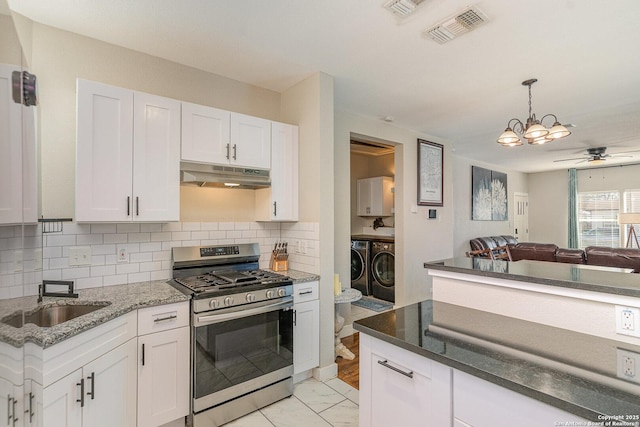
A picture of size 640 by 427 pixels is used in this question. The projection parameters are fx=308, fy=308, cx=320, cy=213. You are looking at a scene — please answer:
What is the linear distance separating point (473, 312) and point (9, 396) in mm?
1806

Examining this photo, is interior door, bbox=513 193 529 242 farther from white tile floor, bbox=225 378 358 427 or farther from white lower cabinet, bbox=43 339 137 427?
white lower cabinet, bbox=43 339 137 427

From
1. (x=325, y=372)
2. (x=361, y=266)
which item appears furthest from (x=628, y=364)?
(x=361, y=266)

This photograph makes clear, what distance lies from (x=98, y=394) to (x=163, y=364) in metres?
0.36

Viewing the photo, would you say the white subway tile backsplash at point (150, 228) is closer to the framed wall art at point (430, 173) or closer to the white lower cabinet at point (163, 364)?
the white lower cabinet at point (163, 364)

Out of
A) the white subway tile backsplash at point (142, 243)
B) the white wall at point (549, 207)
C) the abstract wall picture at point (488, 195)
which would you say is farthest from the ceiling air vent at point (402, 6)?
the white wall at point (549, 207)

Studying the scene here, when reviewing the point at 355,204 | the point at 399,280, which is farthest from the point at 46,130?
the point at 355,204

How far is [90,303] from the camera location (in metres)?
1.82

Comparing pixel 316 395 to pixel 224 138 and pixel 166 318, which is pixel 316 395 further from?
pixel 224 138

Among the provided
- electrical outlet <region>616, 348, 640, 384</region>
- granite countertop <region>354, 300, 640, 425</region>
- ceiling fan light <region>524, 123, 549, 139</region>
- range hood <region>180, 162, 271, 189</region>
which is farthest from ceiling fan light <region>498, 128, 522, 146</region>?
electrical outlet <region>616, 348, 640, 384</region>

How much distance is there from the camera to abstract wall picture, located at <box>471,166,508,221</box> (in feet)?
22.4

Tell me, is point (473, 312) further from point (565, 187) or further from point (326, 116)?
point (565, 187)

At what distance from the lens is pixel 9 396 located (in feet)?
3.04

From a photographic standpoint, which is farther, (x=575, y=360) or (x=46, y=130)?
(x=46, y=130)


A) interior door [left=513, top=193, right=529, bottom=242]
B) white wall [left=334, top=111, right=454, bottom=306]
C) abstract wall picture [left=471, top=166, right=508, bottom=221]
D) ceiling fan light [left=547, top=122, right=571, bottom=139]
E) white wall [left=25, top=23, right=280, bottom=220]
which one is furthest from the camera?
interior door [left=513, top=193, right=529, bottom=242]
